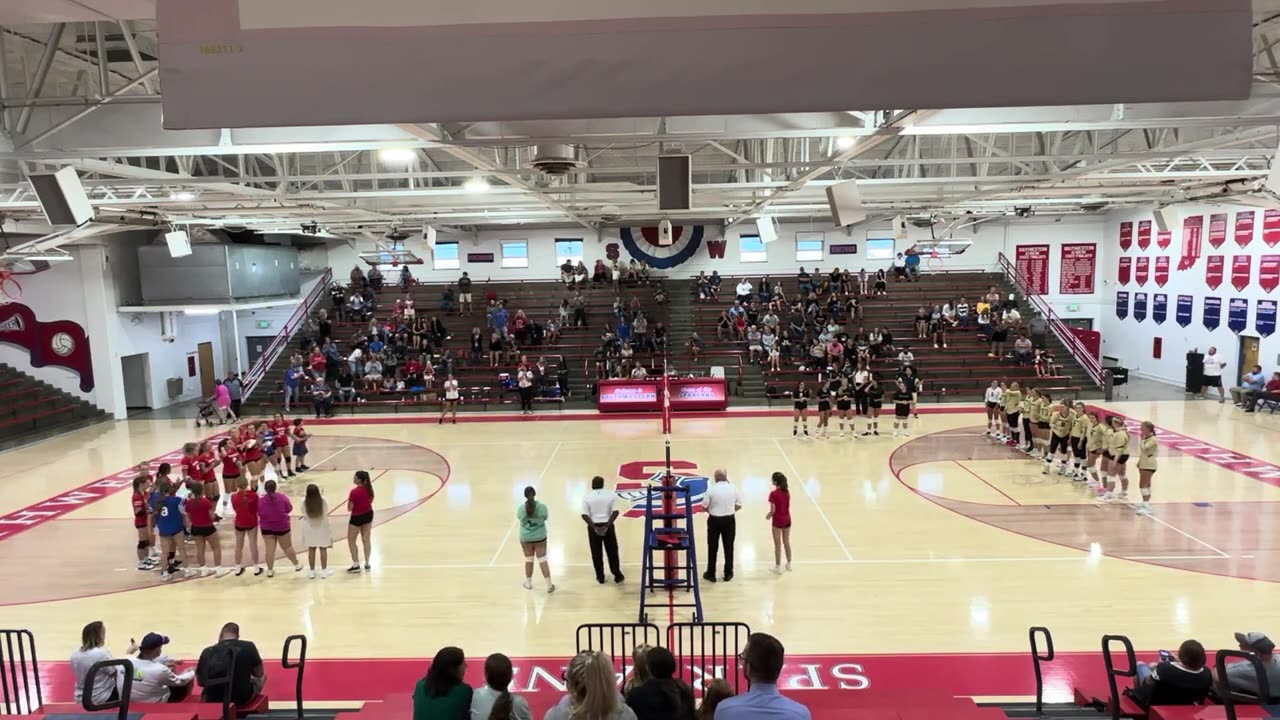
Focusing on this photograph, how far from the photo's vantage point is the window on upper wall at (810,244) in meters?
31.6

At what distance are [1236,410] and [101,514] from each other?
27.1m

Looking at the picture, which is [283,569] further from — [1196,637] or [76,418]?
[76,418]

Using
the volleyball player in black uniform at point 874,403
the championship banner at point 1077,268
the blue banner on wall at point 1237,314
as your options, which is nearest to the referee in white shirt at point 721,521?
the volleyball player in black uniform at point 874,403

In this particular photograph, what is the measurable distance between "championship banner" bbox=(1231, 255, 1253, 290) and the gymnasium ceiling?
104 inches

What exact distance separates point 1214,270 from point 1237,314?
1796 millimetres

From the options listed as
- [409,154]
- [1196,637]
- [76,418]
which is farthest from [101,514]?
[1196,637]

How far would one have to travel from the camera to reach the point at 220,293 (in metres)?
24.5

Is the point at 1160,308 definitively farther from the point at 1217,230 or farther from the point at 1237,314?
the point at 1237,314

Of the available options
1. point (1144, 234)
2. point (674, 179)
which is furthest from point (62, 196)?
point (1144, 234)

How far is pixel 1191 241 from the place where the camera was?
968 inches

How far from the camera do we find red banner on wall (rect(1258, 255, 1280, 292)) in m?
20.7

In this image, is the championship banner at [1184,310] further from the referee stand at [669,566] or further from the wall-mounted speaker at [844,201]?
the referee stand at [669,566]

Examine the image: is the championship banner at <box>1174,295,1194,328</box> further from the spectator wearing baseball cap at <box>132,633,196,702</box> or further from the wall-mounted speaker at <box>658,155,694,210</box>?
the spectator wearing baseball cap at <box>132,633,196,702</box>

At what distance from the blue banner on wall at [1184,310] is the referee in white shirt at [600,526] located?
23.9m
